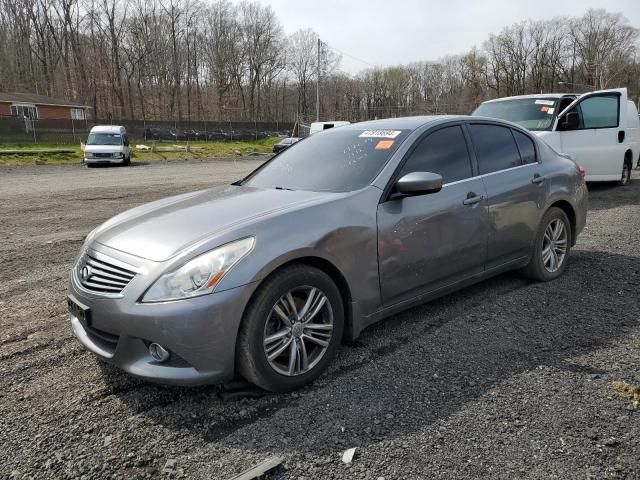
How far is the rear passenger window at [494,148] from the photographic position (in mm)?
4293

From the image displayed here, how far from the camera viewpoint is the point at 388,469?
7.60ft

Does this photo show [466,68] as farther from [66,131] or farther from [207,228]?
[207,228]

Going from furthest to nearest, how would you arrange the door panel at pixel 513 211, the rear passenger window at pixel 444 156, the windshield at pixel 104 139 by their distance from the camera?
the windshield at pixel 104 139 → the door panel at pixel 513 211 → the rear passenger window at pixel 444 156

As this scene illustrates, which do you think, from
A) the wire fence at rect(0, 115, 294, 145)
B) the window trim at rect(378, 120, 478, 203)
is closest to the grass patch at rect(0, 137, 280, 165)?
the wire fence at rect(0, 115, 294, 145)

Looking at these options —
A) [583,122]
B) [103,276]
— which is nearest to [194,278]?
[103,276]

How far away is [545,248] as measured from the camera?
16.1 ft

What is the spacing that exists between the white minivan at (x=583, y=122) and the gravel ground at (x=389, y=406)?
5731 millimetres

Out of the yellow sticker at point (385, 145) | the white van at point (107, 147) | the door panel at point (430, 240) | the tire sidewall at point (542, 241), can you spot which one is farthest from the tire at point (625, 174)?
the white van at point (107, 147)

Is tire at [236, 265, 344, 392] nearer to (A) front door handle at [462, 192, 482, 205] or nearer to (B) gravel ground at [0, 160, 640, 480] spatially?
(B) gravel ground at [0, 160, 640, 480]

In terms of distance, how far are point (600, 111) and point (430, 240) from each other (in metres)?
8.57

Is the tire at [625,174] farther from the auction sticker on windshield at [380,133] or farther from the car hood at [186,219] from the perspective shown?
the car hood at [186,219]

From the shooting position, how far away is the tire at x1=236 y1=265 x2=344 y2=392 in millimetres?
2777

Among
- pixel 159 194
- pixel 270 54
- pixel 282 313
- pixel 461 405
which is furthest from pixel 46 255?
pixel 270 54

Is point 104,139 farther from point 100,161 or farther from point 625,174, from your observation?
point 625,174
